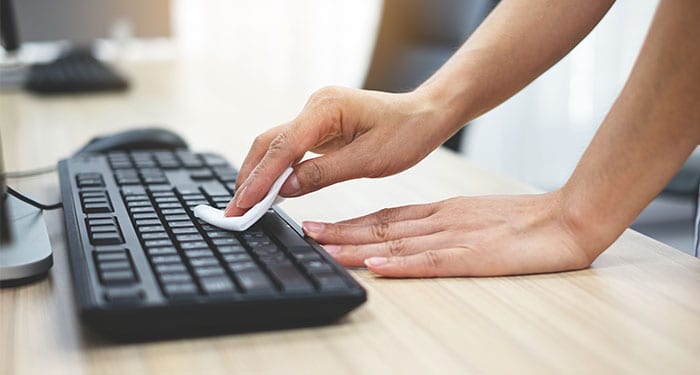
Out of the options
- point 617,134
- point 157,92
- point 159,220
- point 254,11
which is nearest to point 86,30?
point 157,92

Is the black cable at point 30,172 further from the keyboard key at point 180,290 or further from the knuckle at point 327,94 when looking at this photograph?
the keyboard key at point 180,290

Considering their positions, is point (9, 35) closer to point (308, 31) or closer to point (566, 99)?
point (566, 99)

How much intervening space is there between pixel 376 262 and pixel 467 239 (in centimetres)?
8

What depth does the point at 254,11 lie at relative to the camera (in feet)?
12.0

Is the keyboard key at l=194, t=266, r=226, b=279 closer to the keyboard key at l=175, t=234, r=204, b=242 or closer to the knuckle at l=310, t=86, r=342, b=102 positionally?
the keyboard key at l=175, t=234, r=204, b=242

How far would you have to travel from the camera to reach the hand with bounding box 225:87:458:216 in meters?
0.75

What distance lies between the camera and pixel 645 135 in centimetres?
68

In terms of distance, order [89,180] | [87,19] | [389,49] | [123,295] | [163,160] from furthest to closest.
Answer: [87,19] → [389,49] → [163,160] → [89,180] → [123,295]

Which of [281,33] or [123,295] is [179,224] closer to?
[123,295]

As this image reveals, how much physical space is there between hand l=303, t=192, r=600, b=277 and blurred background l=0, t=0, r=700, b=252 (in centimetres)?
76

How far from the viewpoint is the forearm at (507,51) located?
0.89 meters

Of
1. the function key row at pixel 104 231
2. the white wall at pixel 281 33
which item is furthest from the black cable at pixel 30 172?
the white wall at pixel 281 33

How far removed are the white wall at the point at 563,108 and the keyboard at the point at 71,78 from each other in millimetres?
961

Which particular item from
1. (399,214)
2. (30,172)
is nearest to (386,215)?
(399,214)
